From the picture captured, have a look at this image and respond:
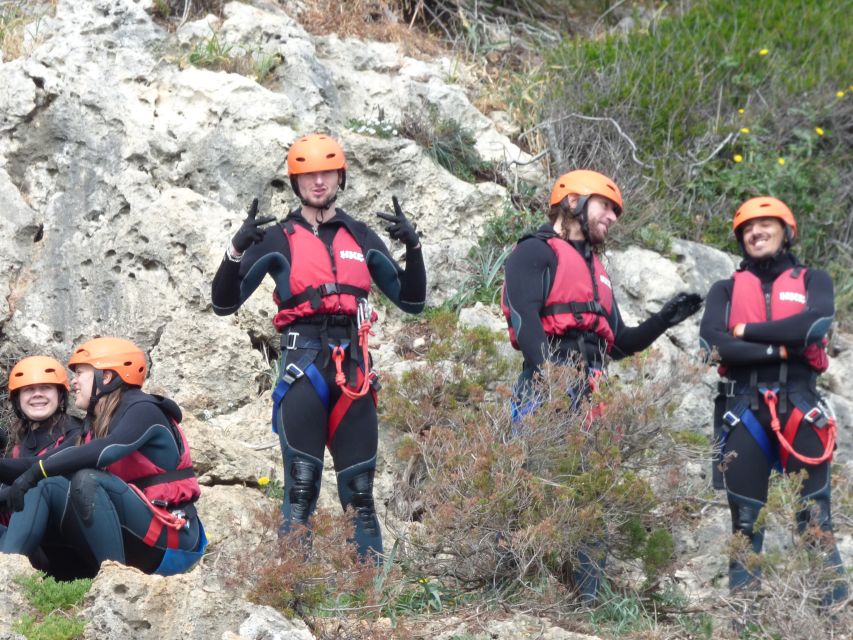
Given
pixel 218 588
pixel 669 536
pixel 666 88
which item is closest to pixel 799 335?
pixel 669 536

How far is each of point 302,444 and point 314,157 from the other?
1423 mm

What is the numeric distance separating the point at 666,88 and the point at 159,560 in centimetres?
616

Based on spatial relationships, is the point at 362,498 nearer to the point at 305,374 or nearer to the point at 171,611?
the point at 305,374

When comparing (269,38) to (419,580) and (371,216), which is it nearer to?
(371,216)

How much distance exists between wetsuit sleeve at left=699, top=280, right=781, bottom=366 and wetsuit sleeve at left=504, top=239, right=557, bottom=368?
0.82 meters

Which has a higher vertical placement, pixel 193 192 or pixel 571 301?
pixel 193 192

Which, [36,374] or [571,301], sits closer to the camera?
[571,301]

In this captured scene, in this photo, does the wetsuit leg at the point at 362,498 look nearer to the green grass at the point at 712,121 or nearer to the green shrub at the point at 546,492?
the green shrub at the point at 546,492

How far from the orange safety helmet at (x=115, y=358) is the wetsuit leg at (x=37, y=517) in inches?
24.5

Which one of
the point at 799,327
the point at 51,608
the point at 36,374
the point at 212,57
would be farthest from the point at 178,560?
the point at 212,57

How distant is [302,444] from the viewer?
5855 mm

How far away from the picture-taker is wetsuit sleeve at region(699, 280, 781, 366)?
243 inches

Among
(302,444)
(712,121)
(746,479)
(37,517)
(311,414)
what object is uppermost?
(712,121)

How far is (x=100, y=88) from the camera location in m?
8.70
